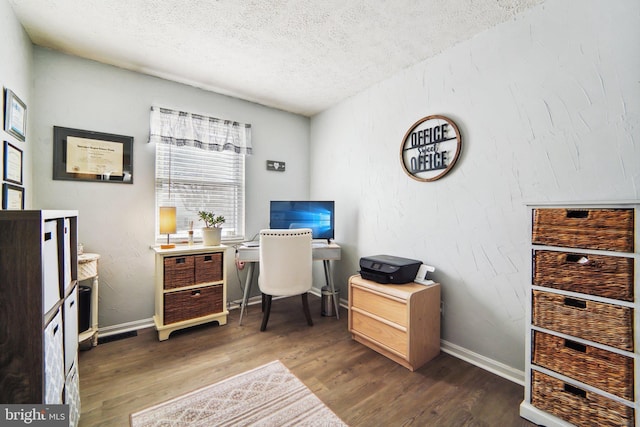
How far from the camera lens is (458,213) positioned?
2.19m

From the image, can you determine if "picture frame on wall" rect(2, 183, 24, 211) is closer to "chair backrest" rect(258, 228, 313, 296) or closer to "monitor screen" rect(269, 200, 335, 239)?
"chair backrest" rect(258, 228, 313, 296)

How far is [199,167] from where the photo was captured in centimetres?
308

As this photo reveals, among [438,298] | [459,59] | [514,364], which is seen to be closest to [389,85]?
[459,59]

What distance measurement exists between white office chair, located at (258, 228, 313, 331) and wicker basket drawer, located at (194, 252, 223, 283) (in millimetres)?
493

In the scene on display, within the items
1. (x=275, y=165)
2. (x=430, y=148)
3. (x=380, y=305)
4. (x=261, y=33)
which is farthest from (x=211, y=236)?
(x=430, y=148)

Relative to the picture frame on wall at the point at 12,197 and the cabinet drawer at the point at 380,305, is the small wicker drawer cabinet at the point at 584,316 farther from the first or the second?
the picture frame on wall at the point at 12,197

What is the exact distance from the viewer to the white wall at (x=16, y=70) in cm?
168

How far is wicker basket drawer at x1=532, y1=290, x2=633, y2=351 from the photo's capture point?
125 centimetres

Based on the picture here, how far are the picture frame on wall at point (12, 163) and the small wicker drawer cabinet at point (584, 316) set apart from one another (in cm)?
320

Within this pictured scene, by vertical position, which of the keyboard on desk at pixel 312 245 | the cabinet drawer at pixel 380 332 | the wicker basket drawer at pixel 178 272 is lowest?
the cabinet drawer at pixel 380 332

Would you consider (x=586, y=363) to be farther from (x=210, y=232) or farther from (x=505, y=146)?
(x=210, y=232)

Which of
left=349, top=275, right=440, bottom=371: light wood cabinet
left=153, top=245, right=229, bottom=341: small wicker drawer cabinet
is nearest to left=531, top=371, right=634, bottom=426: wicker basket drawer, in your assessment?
left=349, top=275, right=440, bottom=371: light wood cabinet

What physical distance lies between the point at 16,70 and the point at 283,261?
238 centimetres

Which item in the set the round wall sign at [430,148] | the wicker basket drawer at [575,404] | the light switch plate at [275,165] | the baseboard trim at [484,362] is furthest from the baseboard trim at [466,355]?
the light switch plate at [275,165]
